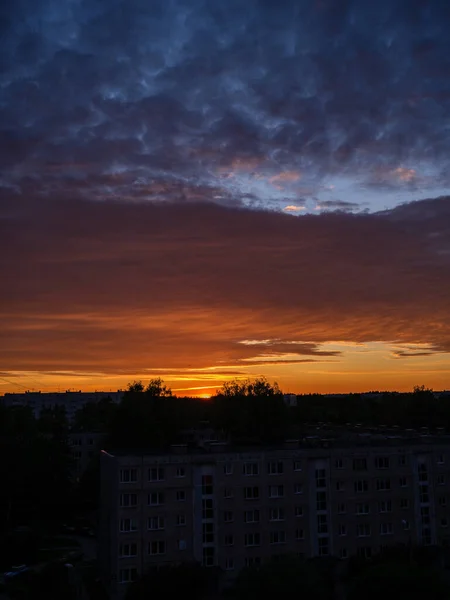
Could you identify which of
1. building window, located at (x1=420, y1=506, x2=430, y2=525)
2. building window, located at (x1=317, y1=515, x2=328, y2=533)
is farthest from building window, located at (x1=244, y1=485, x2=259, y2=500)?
building window, located at (x1=420, y1=506, x2=430, y2=525)

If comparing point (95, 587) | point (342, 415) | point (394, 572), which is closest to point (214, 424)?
point (342, 415)

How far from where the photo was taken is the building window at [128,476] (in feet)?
139

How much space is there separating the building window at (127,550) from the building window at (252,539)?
7.54 meters

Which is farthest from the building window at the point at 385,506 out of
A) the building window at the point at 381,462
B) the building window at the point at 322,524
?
the building window at the point at 322,524

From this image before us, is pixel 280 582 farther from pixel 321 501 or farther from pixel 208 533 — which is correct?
pixel 321 501

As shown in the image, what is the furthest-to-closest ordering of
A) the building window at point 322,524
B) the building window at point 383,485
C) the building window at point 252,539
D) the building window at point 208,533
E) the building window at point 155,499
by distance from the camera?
the building window at point 383,485 < the building window at point 322,524 < the building window at point 252,539 < the building window at point 208,533 < the building window at point 155,499

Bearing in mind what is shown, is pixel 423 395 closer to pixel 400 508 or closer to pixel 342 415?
pixel 342 415

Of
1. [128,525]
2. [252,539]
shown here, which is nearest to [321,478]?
[252,539]

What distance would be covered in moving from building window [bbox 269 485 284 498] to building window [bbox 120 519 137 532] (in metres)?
9.64

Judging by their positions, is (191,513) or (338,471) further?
(338,471)

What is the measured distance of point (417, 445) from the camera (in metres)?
49.6

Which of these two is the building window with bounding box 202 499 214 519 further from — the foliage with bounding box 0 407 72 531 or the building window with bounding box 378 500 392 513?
the foliage with bounding box 0 407 72 531

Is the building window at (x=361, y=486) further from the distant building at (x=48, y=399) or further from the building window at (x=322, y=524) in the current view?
the distant building at (x=48, y=399)

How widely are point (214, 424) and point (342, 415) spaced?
121 feet
